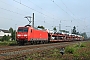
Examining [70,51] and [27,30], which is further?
[27,30]

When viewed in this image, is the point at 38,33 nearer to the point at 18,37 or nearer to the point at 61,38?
the point at 18,37

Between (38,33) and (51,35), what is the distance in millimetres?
15524

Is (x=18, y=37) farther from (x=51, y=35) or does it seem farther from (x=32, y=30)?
(x=51, y=35)

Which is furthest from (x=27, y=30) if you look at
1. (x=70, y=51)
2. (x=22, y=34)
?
(x=70, y=51)

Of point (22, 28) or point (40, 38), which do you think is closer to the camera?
point (22, 28)

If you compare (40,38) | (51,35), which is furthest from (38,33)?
(51,35)

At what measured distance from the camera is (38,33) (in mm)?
39438

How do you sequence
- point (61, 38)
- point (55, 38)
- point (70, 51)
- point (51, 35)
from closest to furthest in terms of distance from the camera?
point (70, 51) → point (51, 35) → point (55, 38) → point (61, 38)

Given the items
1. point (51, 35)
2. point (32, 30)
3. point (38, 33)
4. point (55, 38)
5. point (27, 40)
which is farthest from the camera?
point (55, 38)

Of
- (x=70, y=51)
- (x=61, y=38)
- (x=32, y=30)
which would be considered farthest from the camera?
(x=61, y=38)

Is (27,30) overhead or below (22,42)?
overhead

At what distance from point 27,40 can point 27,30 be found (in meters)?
1.85

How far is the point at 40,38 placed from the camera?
1614 inches

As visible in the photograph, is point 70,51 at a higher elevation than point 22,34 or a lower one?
lower
